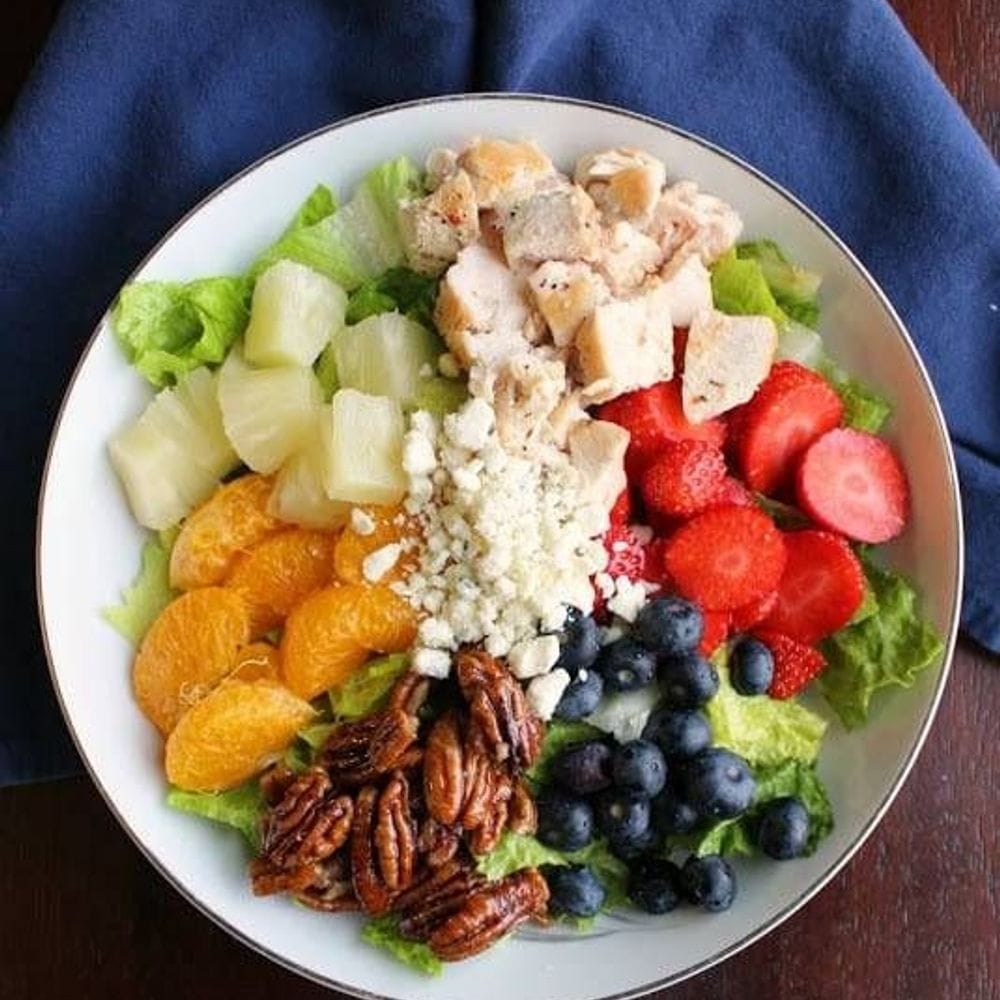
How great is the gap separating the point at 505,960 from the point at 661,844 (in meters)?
0.23

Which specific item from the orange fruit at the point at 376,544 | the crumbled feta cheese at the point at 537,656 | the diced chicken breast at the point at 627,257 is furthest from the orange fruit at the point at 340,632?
the diced chicken breast at the point at 627,257

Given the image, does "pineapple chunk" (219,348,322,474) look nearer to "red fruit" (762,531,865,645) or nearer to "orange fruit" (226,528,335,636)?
"orange fruit" (226,528,335,636)

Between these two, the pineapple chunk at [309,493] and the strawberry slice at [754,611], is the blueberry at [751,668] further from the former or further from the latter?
the pineapple chunk at [309,493]

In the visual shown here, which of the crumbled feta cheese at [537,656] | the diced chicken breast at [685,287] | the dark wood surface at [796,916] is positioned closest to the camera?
the crumbled feta cheese at [537,656]

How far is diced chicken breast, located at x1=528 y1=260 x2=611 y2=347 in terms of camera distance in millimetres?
1887

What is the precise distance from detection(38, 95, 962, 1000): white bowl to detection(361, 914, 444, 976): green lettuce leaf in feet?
0.05

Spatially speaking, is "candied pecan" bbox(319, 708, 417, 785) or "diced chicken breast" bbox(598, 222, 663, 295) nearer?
"candied pecan" bbox(319, 708, 417, 785)

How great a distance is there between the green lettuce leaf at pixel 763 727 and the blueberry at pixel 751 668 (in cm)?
1

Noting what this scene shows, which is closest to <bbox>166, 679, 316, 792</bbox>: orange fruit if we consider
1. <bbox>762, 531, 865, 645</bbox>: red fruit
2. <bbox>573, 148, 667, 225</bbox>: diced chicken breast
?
<bbox>762, 531, 865, 645</bbox>: red fruit

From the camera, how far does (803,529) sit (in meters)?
1.97

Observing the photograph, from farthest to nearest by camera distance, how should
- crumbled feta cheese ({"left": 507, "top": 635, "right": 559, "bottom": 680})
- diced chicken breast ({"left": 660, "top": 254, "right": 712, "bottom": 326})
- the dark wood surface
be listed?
the dark wood surface
diced chicken breast ({"left": 660, "top": 254, "right": 712, "bottom": 326})
crumbled feta cheese ({"left": 507, "top": 635, "right": 559, "bottom": 680})

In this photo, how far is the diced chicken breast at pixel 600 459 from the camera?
186cm

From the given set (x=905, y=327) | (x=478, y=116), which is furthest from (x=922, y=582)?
(x=478, y=116)

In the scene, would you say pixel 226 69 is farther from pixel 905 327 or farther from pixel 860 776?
pixel 860 776
